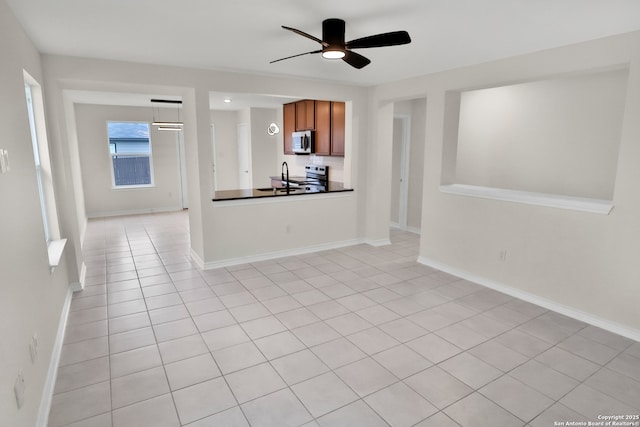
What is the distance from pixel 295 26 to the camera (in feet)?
8.92

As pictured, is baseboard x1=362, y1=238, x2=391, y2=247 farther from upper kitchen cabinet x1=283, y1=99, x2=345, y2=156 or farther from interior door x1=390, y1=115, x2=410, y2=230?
upper kitchen cabinet x1=283, y1=99, x2=345, y2=156

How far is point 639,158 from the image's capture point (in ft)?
9.24

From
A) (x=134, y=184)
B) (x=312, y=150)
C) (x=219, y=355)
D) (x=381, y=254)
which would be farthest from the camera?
(x=134, y=184)

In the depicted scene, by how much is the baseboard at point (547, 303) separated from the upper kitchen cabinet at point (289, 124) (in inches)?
159

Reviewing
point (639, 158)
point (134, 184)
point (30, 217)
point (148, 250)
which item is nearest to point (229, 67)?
point (30, 217)

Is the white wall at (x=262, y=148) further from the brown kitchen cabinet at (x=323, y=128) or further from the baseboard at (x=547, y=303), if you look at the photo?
the baseboard at (x=547, y=303)

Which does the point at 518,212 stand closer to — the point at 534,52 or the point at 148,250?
the point at 534,52

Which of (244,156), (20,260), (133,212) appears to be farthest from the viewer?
(244,156)

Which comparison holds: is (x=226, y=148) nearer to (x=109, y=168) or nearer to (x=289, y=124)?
(x=289, y=124)

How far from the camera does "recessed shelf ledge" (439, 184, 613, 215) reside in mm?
3124

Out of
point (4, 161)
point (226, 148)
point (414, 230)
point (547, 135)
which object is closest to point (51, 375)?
point (4, 161)

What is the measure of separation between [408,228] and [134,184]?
612 cm

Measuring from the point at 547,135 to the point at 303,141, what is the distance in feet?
12.9

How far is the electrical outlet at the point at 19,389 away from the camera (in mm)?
1628
